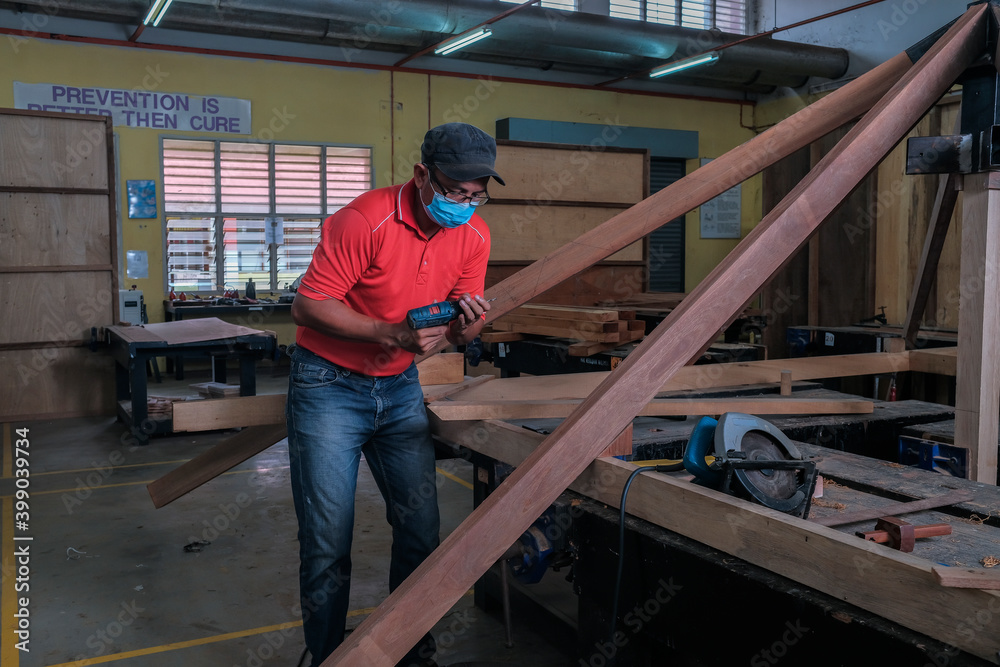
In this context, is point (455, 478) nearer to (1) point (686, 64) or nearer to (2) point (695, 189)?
(2) point (695, 189)

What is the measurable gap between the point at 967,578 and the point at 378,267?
142 cm

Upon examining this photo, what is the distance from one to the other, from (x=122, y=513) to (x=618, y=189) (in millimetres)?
4583

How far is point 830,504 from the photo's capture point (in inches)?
63.6

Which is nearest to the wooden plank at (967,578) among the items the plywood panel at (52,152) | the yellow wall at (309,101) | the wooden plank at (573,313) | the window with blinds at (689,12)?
the wooden plank at (573,313)

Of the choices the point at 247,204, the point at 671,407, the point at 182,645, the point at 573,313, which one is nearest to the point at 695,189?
the point at 671,407

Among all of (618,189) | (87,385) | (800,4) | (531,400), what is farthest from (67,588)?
(800,4)

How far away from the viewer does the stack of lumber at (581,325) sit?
4.39 meters

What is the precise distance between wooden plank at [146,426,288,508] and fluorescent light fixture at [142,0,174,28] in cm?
560

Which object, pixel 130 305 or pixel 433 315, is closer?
pixel 433 315

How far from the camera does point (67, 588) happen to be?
314 cm

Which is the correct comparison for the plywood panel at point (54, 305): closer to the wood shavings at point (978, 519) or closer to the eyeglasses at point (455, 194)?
the eyeglasses at point (455, 194)

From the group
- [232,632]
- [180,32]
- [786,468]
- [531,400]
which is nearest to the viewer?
[786,468]

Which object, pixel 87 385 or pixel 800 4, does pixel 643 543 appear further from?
pixel 800 4

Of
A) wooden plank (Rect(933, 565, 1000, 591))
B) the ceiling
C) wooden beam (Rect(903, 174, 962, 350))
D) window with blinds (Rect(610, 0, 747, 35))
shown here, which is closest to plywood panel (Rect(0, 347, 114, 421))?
the ceiling
